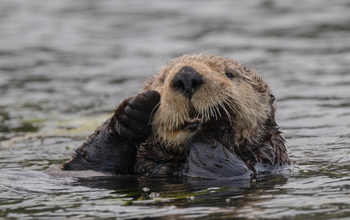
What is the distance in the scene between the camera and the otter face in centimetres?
450

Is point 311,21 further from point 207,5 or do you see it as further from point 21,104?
point 21,104

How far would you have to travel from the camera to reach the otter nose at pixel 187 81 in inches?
173

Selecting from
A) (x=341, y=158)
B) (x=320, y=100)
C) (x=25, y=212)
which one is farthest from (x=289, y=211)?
(x=320, y=100)

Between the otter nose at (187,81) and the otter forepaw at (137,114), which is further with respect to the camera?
the otter forepaw at (137,114)

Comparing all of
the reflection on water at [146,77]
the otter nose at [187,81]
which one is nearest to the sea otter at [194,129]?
the otter nose at [187,81]

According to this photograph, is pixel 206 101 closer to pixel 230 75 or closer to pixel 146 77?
pixel 230 75

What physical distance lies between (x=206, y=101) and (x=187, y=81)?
0.86 ft

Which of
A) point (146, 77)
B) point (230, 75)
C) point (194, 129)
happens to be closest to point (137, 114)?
point (194, 129)

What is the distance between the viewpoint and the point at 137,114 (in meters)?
4.65

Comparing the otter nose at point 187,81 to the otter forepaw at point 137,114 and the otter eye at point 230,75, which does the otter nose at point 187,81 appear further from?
the otter eye at point 230,75

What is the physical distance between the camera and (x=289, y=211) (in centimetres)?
372

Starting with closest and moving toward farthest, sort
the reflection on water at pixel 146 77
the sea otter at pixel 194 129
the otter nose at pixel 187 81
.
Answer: the reflection on water at pixel 146 77 < the otter nose at pixel 187 81 < the sea otter at pixel 194 129

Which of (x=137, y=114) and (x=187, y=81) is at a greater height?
(x=187, y=81)

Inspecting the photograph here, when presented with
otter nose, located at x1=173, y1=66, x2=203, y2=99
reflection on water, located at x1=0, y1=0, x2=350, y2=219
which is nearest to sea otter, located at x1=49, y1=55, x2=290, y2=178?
otter nose, located at x1=173, y1=66, x2=203, y2=99
